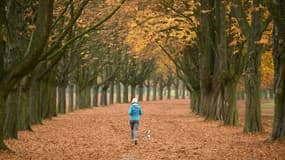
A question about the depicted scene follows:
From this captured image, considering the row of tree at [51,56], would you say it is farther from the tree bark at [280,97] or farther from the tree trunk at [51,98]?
the tree bark at [280,97]

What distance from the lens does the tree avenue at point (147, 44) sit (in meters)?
15.5

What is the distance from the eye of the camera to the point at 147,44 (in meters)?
38.3

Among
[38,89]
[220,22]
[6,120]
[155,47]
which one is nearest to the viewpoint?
[6,120]

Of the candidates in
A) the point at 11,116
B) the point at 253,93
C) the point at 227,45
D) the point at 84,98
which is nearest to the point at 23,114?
the point at 11,116

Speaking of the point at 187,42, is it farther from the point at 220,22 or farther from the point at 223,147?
the point at 223,147

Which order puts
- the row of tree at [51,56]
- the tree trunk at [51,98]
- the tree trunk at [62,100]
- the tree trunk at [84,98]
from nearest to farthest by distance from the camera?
1. the row of tree at [51,56]
2. the tree trunk at [51,98]
3. the tree trunk at [62,100]
4. the tree trunk at [84,98]

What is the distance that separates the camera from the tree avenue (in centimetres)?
1553

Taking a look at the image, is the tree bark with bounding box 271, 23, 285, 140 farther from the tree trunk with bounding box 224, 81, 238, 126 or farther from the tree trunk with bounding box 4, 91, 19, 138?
the tree trunk with bounding box 224, 81, 238, 126

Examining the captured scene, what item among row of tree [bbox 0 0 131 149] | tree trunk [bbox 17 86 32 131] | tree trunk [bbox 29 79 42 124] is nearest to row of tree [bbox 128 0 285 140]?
row of tree [bbox 0 0 131 149]

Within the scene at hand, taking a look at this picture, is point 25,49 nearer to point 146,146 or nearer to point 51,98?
point 146,146

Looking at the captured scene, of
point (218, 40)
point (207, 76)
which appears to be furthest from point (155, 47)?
point (218, 40)

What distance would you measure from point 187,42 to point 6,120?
71.5 feet

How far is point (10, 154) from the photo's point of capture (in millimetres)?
15039

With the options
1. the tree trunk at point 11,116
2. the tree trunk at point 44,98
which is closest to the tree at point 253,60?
the tree trunk at point 11,116
